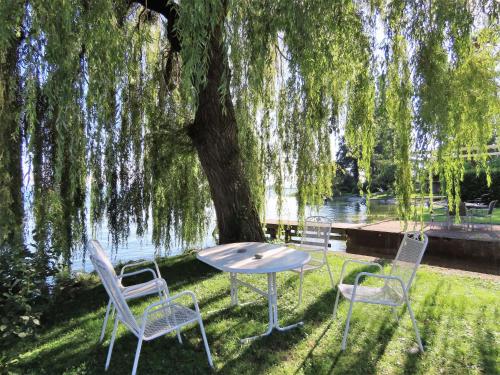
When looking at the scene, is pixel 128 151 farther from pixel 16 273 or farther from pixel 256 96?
pixel 16 273

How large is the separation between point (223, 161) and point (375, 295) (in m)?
2.69

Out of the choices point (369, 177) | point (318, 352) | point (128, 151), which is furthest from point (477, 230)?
point (128, 151)

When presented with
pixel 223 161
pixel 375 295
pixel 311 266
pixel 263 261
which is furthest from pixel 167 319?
pixel 223 161

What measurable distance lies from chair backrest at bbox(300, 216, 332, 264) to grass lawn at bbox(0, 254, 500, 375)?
45 cm

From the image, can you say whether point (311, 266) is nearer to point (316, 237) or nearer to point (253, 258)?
point (316, 237)

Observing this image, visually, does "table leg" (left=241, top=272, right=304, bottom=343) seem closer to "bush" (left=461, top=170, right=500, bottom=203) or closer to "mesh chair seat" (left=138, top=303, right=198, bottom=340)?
"mesh chair seat" (left=138, top=303, right=198, bottom=340)

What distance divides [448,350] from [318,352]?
956 millimetres

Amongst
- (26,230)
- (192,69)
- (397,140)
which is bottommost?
(26,230)

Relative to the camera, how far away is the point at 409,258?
8.91 ft

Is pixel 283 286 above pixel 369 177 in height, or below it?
below

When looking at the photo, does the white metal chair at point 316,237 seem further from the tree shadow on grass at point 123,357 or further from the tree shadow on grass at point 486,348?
the tree shadow on grass at point 123,357

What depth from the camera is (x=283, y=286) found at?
390 cm

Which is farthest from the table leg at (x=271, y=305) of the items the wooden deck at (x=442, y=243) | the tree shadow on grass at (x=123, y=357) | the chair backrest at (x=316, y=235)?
the wooden deck at (x=442, y=243)

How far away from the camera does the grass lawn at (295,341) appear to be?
2.31 meters
